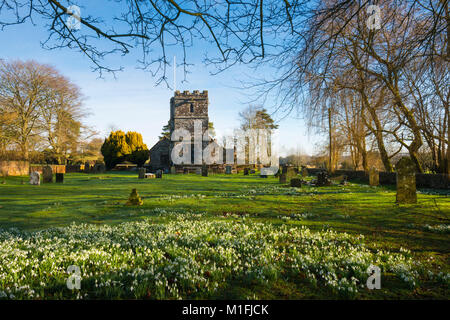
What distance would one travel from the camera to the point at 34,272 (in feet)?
11.3

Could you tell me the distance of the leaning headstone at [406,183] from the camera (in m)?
9.34

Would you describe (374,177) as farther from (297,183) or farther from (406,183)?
(406,183)

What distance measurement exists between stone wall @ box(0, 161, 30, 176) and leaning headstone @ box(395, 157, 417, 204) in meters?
33.6

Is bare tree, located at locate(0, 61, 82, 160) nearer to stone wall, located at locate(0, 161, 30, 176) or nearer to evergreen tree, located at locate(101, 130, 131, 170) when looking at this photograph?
stone wall, located at locate(0, 161, 30, 176)

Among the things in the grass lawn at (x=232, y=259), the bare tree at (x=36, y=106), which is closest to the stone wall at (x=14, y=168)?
the bare tree at (x=36, y=106)

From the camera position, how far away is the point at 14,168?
26.2m

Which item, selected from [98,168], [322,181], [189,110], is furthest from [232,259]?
[189,110]

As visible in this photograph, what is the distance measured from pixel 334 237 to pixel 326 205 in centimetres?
490

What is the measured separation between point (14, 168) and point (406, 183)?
113 ft

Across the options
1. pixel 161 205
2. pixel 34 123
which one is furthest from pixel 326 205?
pixel 34 123

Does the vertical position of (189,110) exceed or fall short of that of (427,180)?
it exceeds it

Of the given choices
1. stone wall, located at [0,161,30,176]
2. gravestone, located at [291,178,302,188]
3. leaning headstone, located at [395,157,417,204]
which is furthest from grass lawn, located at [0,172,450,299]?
stone wall, located at [0,161,30,176]

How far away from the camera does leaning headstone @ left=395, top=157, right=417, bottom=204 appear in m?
9.34

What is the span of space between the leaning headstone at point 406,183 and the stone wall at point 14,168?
1325 inches
